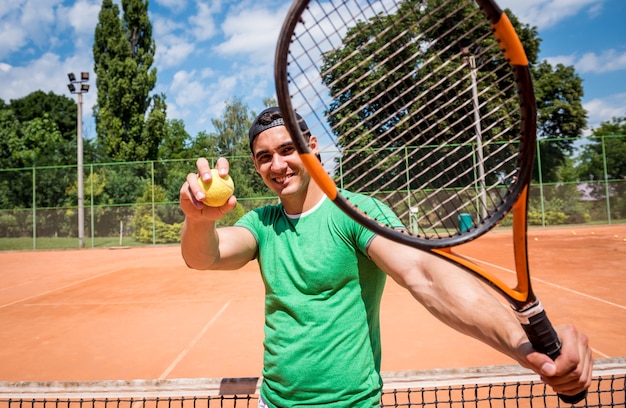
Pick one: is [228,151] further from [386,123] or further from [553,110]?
[386,123]

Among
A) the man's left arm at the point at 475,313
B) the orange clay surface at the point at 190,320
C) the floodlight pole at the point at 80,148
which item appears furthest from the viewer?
the floodlight pole at the point at 80,148

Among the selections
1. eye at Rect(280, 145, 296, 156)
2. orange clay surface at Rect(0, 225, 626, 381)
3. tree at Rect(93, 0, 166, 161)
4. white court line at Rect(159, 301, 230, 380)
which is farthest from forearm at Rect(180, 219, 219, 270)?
tree at Rect(93, 0, 166, 161)

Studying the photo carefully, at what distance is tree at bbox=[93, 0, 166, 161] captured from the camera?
78.7 feet

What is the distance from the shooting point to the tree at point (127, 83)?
24.0 m

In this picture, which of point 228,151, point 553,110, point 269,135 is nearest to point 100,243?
point 269,135

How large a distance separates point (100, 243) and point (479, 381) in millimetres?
16821

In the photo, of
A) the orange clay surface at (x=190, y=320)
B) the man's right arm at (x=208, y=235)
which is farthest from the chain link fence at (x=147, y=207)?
the man's right arm at (x=208, y=235)

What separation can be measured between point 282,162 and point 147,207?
16.1 m

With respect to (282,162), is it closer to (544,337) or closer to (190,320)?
(544,337)

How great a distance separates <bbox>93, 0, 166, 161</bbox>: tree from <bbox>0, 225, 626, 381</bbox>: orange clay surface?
15178mm

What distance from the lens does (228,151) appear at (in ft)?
120

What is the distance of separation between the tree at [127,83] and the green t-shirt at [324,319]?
2479 centimetres

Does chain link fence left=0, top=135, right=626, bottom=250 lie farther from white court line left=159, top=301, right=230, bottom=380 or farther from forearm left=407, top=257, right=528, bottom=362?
forearm left=407, top=257, right=528, bottom=362

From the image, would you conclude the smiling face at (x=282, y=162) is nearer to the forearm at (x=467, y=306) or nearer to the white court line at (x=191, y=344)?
the forearm at (x=467, y=306)
